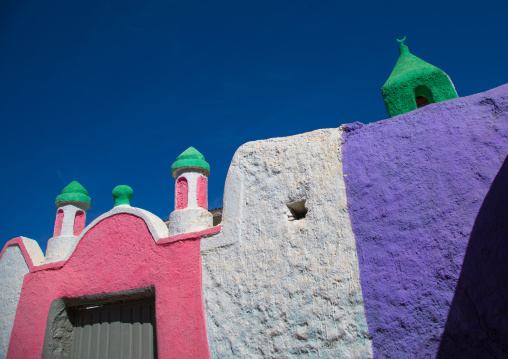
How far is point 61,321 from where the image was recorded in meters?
4.47

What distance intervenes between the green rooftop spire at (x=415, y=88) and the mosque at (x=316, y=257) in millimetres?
15

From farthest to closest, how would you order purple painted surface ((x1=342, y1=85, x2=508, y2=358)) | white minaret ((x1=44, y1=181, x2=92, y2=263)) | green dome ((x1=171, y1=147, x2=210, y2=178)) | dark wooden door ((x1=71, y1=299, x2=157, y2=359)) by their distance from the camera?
white minaret ((x1=44, y1=181, x2=92, y2=263)), green dome ((x1=171, y1=147, x2=210, y2=178)), dark wooden door ((x1=71, y1=299, x2=157, y2=359)), purple painted surface ((x1=342, y1=85, x2=508, y2=358))

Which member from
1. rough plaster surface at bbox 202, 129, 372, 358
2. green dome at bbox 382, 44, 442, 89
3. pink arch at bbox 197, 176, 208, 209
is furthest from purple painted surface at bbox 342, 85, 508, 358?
pink arch at bbox 197, 176, 208, 209

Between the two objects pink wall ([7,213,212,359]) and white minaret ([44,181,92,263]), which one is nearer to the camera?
pink wall ([7,213,212,359])

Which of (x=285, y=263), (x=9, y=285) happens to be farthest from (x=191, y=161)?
(x=9, y=285)

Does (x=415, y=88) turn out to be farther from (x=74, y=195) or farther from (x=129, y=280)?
(x=74, y=195)

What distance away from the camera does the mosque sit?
2740 millimetres

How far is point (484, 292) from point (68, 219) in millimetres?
4636

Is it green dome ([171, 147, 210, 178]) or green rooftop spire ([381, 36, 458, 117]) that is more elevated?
green rooftop spire ([381, 36, 458, 117])

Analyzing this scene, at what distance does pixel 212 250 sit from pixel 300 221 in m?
0.91

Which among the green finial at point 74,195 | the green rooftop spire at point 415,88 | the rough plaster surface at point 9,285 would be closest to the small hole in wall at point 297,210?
the green rooftop spire at point 415,88

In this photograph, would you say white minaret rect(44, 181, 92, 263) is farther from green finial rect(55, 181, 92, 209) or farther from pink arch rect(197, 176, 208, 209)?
pink arch rect(197, 176, 208, 209)

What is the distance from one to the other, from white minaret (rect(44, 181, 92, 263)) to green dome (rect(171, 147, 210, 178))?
155 centimetres

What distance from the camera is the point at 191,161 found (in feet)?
14.9
